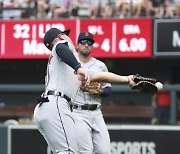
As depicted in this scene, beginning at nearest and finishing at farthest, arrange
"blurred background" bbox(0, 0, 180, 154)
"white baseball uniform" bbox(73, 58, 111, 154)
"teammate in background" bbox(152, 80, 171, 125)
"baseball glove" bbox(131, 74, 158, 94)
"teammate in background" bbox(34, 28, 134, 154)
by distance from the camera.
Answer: "baseball glove" bbox(131, 74, 158, 94)
"teammate in background" bbox(34, 28, 134, 154)
"white baseball uniform" bbox(73, 58, 111, 154)
"teammate in background" bbox(152, 80, 171, 125)
"blurred background" bbox(0, 0, 180, 154)

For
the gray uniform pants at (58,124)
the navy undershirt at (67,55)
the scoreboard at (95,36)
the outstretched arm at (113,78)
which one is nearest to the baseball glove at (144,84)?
the outstretched arm at (113,78)

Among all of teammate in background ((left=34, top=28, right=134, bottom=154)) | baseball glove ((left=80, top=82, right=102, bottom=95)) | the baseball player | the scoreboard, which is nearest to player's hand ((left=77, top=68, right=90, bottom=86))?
teammate in background ((left=34, top=28, right=134, bottom=154))

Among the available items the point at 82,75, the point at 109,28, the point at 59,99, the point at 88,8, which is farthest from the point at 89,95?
the point at 88,8

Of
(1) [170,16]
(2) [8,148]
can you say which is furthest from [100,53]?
(2) [8,148]

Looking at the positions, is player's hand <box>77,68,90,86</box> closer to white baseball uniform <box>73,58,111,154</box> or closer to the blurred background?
white baseball uniform <box>73,58,111,154</box>

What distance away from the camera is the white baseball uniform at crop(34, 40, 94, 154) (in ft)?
18.2

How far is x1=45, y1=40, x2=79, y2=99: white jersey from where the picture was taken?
557 centimetres

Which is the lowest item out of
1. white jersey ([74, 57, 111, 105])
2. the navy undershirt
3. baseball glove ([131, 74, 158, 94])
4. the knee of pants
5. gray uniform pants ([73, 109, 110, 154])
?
the knee of pants

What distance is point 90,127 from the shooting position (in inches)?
278

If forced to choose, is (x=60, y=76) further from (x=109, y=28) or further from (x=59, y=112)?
(x=109, y=28)

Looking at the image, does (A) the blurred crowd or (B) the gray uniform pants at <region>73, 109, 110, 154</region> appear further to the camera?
(A) the blurred crowd

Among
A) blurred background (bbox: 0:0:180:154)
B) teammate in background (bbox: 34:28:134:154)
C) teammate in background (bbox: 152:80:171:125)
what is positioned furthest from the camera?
blurred background (bbox: 0:0:180:154)

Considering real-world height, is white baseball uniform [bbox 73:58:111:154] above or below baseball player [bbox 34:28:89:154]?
below

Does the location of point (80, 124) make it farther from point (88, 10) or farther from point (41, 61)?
point (41, 61)
